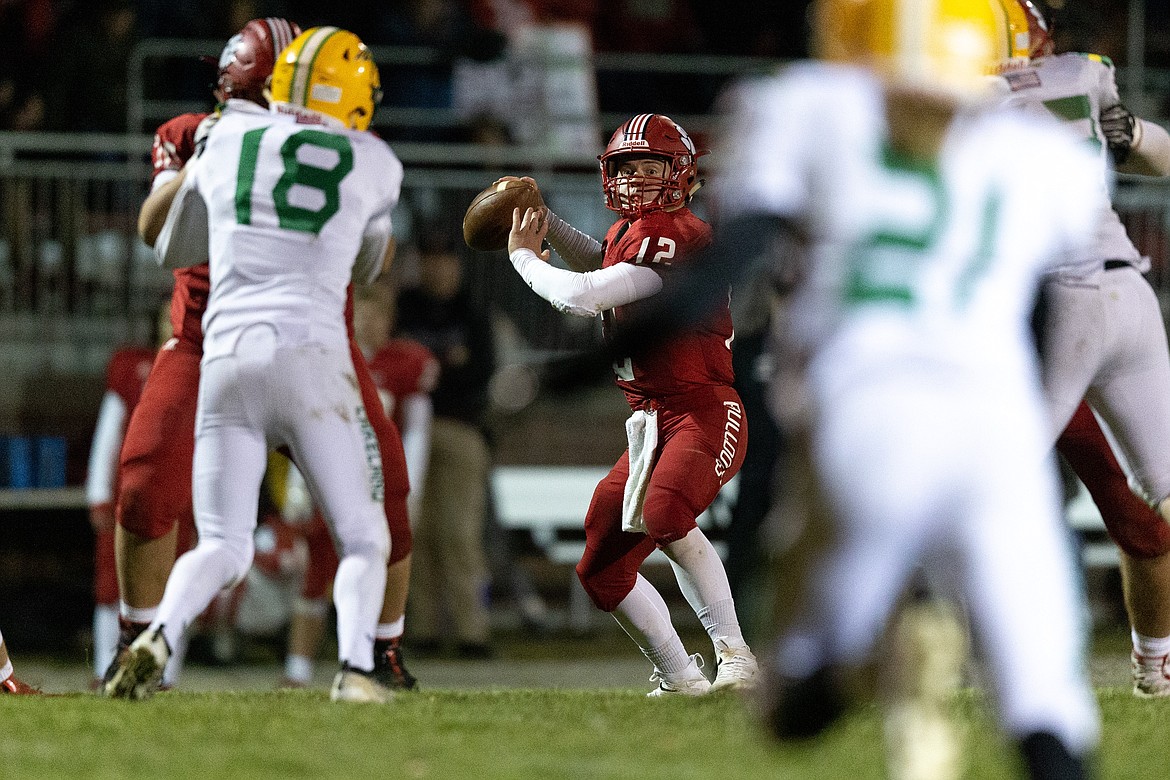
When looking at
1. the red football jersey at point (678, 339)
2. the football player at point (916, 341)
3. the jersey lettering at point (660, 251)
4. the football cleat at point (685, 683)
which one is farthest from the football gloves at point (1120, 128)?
the football player at point (916, 341)

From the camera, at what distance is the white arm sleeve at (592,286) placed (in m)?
5.64

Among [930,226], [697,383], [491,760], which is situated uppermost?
[930,226]

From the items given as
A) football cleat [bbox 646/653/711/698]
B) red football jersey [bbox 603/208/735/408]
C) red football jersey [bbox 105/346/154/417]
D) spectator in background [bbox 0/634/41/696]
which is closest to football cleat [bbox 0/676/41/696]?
spectator in background [bbox 0/634/41/696]

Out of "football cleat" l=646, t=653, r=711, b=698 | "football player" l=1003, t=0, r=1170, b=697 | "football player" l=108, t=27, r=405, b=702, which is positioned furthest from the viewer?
"football cleat" l=646, t=653, r=711, b=698

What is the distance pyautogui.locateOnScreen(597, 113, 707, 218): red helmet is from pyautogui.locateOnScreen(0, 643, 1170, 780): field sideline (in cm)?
174

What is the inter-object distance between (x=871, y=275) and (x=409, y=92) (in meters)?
9.84

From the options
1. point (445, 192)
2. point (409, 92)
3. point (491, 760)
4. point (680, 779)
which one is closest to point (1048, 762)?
point (680, 779)

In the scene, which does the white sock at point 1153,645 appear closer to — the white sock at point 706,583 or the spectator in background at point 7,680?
the white sock at point 706,583

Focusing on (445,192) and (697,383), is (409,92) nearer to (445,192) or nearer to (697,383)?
(445,192)

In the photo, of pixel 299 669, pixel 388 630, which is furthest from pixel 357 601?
pixel 299 669

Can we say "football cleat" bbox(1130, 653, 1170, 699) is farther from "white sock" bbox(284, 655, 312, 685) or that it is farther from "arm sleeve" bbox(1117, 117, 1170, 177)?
"white sock" bbox(284, 655, 312, 685)

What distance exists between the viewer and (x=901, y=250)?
3219 mm

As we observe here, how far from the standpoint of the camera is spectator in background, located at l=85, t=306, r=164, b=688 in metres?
Answer: 8.78

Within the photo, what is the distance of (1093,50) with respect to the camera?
1251 cm
